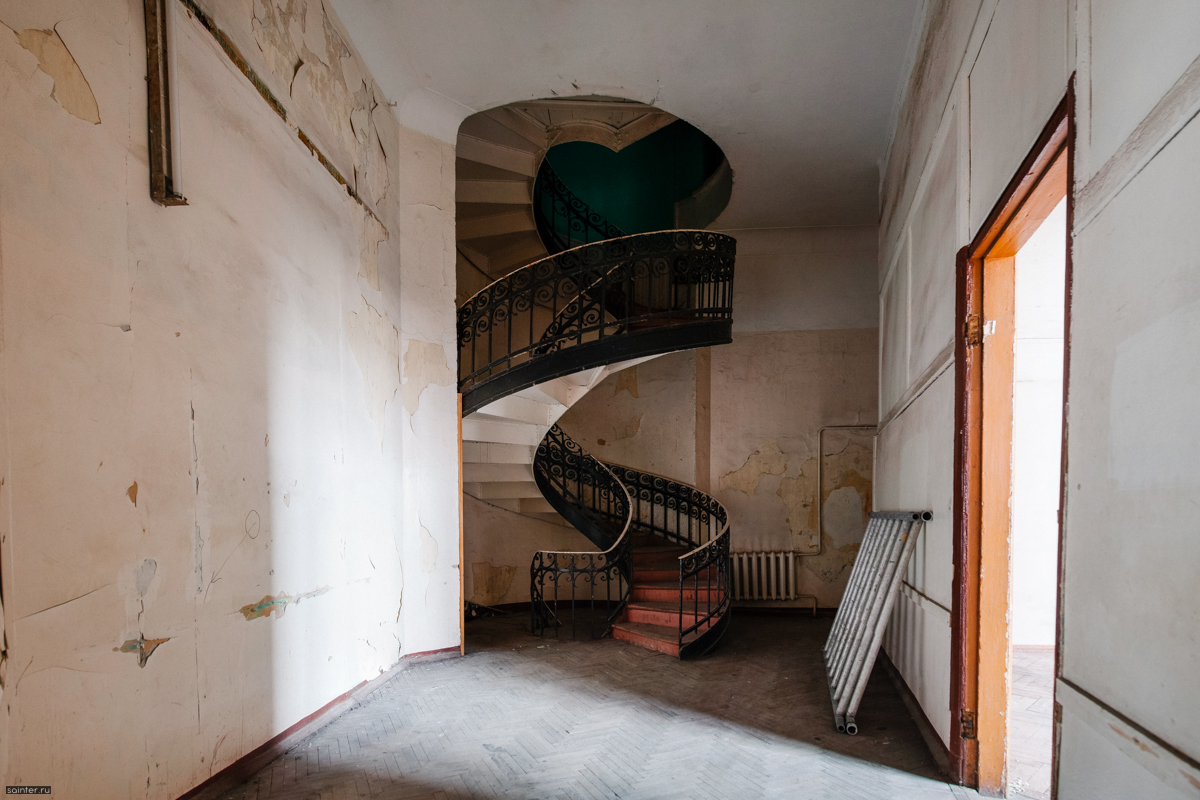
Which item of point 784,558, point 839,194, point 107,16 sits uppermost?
point 839,194

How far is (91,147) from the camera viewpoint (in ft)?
7.11

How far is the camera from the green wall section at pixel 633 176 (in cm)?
954

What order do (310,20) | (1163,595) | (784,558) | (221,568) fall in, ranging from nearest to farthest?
(1163,595) < (221,568) < (310,20) < (784,558)

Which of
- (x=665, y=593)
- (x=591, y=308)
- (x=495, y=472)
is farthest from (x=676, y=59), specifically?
(x=665, y=593)

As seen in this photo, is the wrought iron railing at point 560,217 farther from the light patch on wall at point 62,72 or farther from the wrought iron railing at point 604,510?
the light patch on wall at point 62,72

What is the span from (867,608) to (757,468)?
13.1 feet

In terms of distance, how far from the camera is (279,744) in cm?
321

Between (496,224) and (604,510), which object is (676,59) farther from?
(604,510)

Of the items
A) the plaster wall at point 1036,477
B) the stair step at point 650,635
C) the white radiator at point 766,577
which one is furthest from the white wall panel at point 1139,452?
the white radiator at point 766,577

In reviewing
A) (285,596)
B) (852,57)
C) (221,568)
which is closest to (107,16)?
(221,568)

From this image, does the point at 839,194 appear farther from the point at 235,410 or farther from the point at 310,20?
the point at 235,410

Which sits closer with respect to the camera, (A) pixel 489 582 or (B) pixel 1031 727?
(B) pixel 1031 727

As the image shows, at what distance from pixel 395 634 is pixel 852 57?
5554 mm

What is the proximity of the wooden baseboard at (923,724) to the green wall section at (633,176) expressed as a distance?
6906mm
